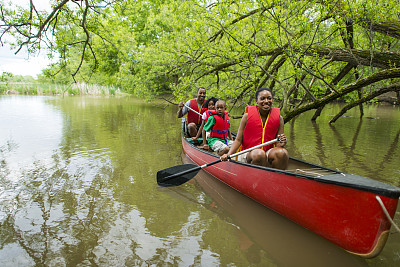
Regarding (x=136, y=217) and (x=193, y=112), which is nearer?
(x=136, y=217)

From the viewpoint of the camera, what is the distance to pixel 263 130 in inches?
147

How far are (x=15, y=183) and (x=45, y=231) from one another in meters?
1.83

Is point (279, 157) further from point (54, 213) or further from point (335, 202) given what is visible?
point (54, 213)

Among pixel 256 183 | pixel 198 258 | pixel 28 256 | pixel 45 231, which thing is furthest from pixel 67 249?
pixel 256 183

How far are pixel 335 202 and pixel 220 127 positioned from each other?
290 cm

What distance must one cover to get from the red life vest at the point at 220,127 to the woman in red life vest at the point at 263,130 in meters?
1.16

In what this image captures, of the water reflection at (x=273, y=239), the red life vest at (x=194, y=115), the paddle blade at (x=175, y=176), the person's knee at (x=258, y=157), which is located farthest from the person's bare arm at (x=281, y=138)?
the red life vest at (x=194, y=115)

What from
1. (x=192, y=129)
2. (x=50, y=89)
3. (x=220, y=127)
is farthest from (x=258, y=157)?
(x=50, y=89)

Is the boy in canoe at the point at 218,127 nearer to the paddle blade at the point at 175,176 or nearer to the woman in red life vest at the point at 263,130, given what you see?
the paddle blade at the point at 175,176

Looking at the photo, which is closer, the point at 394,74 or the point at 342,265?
the point at 342,265

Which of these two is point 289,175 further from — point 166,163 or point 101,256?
point 166,163

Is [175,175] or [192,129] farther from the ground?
[192,129]

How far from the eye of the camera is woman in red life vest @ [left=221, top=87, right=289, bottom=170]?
11.7 feet

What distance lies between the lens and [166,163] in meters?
5.61
